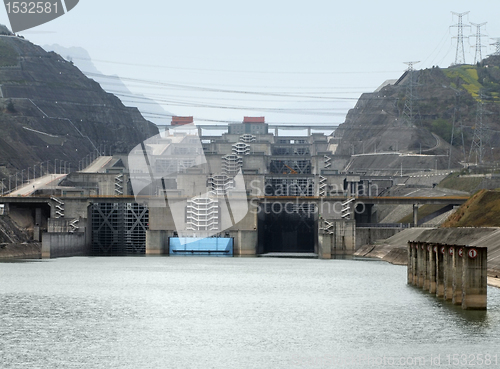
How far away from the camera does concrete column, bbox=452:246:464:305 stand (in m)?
50.4

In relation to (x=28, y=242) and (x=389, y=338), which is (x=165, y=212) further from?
(x=389, y=338)

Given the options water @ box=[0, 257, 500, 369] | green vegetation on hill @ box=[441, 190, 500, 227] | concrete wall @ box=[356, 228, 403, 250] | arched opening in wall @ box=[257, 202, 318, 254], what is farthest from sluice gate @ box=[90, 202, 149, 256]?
water @ box=[0, 257, 500, 369]

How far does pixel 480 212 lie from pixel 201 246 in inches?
1843

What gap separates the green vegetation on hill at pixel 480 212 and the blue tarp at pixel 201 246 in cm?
3589

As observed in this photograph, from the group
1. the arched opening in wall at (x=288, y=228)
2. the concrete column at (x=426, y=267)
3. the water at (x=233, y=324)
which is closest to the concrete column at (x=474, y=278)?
the water at (x=233, y=324)

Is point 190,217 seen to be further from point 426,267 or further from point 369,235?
point 426,267

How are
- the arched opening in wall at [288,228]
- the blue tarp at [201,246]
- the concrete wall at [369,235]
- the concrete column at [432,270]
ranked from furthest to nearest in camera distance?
the arched opening in wall at [288,228] → the concrete wall at [369,235] → the blue tarp at [201,246] → the concrete column at [432,270]

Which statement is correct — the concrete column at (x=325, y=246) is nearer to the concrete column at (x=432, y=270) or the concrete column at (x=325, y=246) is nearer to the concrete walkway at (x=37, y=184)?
the concrete walkway at (x=37, y=184)

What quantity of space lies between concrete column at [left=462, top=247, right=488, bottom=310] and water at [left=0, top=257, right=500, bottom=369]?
2.93 ft

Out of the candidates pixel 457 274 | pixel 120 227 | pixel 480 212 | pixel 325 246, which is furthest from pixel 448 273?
pixel 120 227

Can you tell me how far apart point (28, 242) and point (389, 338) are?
309 feet

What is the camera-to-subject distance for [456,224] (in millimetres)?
117500

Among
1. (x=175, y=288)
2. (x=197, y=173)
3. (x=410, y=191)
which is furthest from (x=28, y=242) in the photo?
(x=410, y=191)

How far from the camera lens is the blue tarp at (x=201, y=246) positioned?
5335 inches
